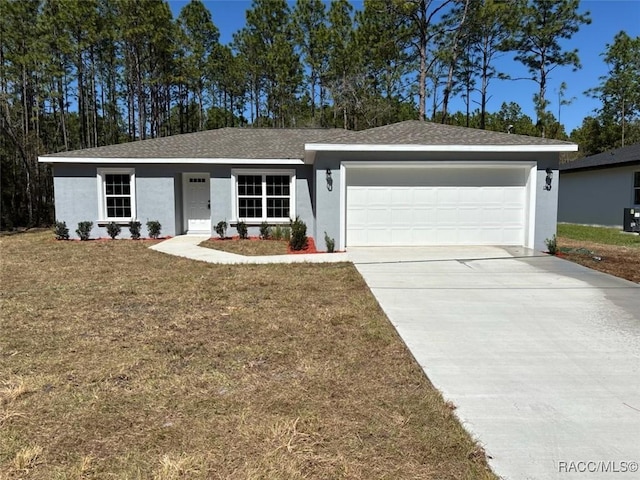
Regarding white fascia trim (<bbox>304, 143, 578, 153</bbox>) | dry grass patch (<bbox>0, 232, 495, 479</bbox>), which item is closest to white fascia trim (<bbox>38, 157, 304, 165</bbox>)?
white fascia trim (<bbox>304, 143, 578, 153</bbox>)

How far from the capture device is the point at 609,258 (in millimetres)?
10367

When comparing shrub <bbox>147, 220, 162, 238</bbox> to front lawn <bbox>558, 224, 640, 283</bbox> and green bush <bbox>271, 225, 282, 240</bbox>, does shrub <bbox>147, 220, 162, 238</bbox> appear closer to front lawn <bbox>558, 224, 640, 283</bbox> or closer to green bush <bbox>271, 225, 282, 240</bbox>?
green bush <bbox>271, 225, 282, 240</bbox>

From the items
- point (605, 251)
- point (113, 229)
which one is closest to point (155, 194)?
point (113, 229)

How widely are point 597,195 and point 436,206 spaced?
45.2ft

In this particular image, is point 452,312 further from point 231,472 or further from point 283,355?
point 231,472

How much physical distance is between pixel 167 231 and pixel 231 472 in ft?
43.8

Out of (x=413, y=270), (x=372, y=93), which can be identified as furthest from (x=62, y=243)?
(x=372, y=93)

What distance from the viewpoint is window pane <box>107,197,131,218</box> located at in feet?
48.2

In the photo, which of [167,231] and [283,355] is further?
[167,231]

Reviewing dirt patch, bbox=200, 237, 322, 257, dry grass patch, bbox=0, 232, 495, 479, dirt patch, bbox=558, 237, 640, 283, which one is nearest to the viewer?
dry grass patch, bbox=0, 232, 495, 479

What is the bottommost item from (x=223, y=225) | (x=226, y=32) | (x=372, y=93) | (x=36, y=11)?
(x=223, y=225)

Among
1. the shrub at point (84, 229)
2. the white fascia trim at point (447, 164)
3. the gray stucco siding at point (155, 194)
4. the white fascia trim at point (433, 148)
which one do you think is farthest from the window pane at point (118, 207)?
Answer: the white fascia trim at point (447, 164)

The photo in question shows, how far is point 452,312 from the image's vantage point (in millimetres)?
5715

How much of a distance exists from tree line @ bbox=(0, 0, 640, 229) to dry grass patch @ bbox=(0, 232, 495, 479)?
769 inches
